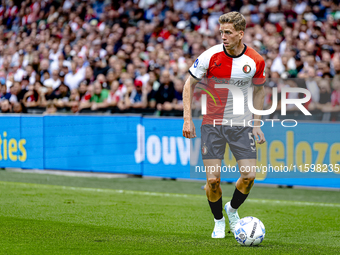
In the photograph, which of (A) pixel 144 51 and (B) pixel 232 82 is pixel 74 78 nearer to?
(A) pixel 144 51

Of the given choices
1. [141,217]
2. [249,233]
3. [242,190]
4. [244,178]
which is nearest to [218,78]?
[244,178]

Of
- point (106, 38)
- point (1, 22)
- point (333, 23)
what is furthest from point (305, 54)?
point (1, 22)

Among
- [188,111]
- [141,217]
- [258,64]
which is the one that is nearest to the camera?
[188,111]

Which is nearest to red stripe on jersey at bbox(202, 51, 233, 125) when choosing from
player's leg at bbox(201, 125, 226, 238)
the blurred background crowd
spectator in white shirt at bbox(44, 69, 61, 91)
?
player's leg at bbox(201, 125, 226, 238)

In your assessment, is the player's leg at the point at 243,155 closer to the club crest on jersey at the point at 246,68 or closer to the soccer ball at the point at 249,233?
the soccer ball at the point at 249,233

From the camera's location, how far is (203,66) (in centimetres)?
555

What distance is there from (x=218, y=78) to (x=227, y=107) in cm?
32

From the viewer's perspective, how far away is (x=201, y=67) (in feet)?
18.2

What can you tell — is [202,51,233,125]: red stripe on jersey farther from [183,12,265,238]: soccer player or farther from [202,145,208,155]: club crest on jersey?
[202,145,208,155]: club crest on jersey

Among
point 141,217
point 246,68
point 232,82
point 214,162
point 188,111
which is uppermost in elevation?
point 246,68

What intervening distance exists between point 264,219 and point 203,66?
265 cm

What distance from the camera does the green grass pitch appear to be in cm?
525

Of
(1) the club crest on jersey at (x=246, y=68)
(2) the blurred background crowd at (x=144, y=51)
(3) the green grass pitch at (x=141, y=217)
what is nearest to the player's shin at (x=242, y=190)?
(3) the green grass pitch at (x=141, y=217)

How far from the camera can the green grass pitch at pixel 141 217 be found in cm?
525
